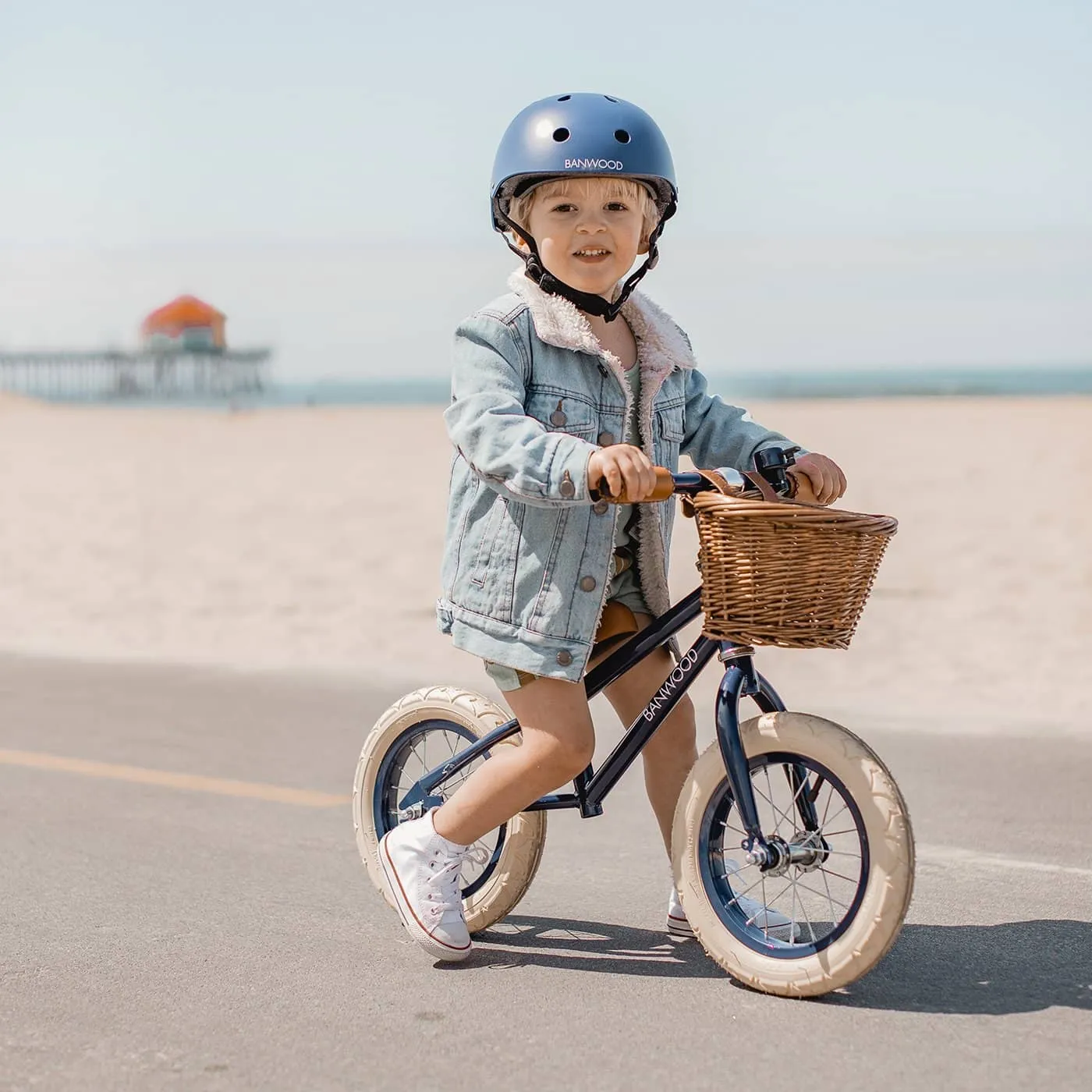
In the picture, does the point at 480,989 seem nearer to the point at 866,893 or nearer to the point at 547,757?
the point at 547,757

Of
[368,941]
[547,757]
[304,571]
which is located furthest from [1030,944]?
[304,571]

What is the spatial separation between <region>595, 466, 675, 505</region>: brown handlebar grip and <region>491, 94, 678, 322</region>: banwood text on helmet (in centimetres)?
66

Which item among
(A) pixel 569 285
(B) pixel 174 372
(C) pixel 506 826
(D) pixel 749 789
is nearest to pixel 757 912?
(D) pixel 749 789

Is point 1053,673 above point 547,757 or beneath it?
beneath

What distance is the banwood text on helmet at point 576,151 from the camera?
3.89 metres

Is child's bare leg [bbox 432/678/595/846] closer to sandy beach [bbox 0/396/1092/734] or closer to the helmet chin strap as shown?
the helmet chin strap

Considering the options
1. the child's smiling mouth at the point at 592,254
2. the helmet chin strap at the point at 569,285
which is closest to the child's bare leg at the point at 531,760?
the helmet chin strap at the point at 569,285

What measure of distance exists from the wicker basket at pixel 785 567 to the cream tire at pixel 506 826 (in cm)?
87

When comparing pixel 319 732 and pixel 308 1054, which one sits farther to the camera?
pixel 319 732

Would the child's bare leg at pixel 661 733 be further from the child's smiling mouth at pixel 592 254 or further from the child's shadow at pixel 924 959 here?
the child's smiling mouth at pixel 592 254

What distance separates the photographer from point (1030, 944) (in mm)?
4336

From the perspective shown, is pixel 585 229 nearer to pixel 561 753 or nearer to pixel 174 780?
pixel 561 753

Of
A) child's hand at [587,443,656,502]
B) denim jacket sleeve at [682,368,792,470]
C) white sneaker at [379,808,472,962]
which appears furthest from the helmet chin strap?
white sneaker at [379,808,472,962]

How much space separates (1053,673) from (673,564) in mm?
4348
